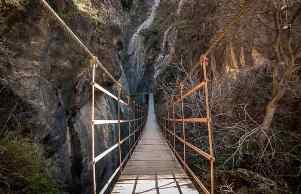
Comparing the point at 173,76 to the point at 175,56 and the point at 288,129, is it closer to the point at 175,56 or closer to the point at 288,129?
the point at 175,56

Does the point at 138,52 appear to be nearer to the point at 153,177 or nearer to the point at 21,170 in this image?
the point at 153,177

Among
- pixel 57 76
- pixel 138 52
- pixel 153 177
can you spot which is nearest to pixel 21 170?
pixel 153 177

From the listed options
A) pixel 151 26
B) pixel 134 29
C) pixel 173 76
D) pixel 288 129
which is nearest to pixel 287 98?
pixel 288 129

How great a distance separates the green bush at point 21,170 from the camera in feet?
Answer: 15.6

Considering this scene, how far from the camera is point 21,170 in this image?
191 inches

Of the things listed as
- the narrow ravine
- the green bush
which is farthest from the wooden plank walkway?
the narrow ravine

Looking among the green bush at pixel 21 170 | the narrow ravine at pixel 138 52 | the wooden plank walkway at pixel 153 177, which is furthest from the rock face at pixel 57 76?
the narrow ravine at pixel 138 52

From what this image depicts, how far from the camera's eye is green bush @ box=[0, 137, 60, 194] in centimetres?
477

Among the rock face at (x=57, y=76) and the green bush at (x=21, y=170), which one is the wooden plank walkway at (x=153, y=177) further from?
the rock face at (x=57, y=76)

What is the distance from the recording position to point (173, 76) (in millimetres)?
19203

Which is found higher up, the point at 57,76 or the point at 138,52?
the point at 138,52

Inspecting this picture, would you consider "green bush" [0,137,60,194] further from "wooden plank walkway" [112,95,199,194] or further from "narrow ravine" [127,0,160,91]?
"narrow ravine" [127,0,160,91]

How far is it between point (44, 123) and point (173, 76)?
1366 centimetres

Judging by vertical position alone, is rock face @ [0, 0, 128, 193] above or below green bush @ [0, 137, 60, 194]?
above
